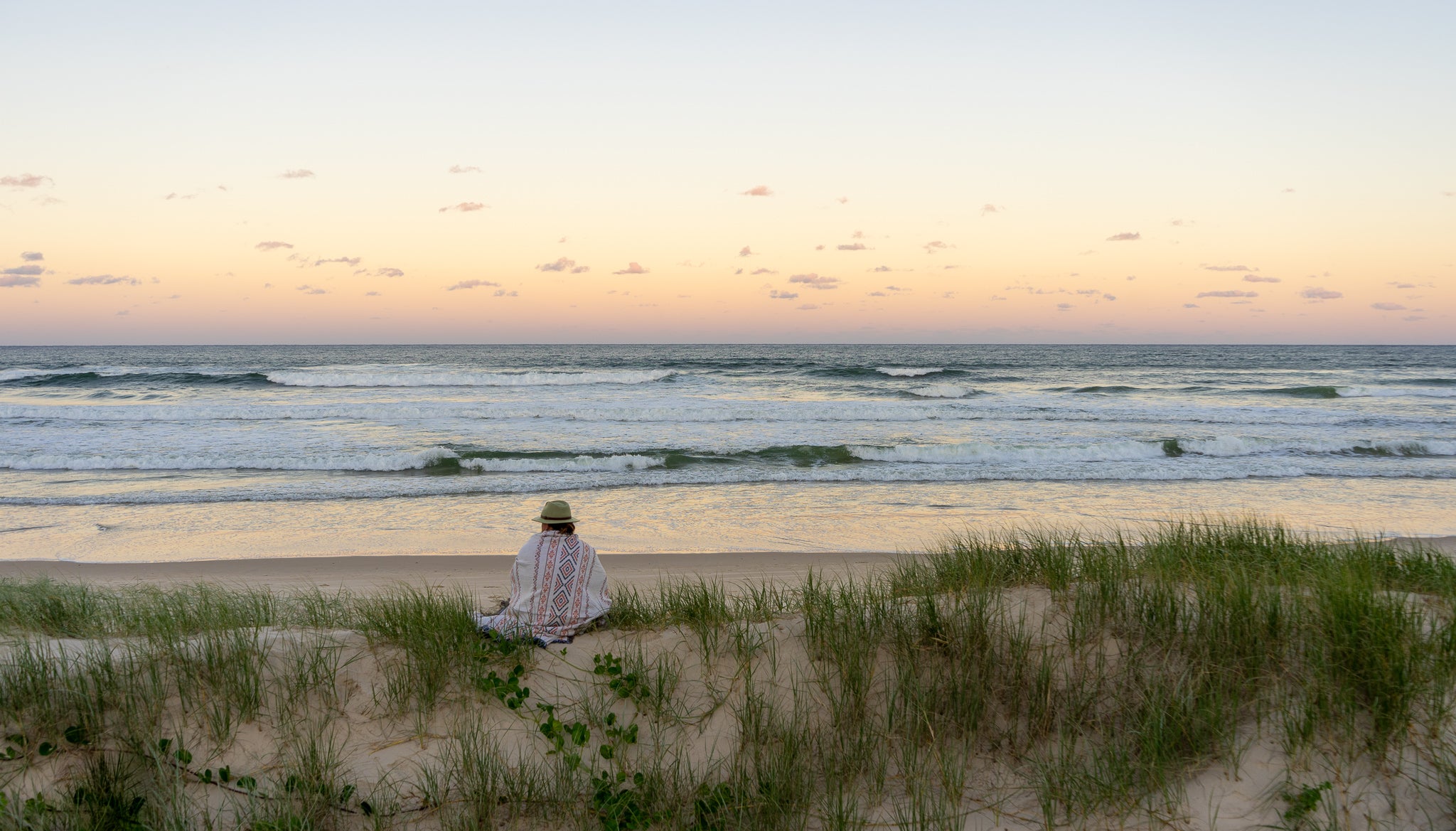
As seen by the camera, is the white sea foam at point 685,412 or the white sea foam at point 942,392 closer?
the white sea foam at point 685,412

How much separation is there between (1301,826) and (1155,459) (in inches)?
603

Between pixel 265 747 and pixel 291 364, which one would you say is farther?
pixel 291 364

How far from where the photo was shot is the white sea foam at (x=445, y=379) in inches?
1464

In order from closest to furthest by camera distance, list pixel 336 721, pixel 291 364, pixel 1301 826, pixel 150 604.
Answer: pixel 1301 826
pixel 336 721
pixel 150 604
pixel 291 364

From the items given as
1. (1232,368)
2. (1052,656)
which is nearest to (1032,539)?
(1052,656)

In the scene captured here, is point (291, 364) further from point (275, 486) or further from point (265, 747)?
point (265, 747)

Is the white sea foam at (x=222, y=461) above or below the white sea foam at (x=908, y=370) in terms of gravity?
below

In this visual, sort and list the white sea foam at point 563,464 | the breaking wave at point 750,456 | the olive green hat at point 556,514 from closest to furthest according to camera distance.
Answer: the olive green hat at point 556,514
the breaking wave at point 750,456
the white sea foam at point 563,464

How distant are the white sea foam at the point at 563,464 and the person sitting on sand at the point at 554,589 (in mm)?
10668

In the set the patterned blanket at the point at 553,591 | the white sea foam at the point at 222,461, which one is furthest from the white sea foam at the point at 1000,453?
the patterned blanket at the point at 553,591

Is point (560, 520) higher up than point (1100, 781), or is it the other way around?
point (560, 520)

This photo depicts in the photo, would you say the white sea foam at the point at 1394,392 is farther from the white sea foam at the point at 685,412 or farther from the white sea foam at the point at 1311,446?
the white sea foam at the point at 1311,446

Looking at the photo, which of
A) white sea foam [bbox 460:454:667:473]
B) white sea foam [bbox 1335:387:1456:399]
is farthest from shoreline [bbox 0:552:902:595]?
white sea foam [bbox 1335:387:1456:399]

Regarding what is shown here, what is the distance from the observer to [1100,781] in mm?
3299
